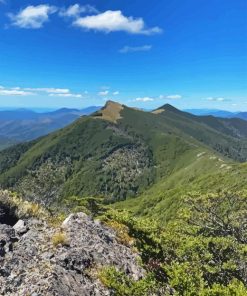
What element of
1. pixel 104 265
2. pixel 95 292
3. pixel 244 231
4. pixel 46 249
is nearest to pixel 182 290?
pixel 95 292

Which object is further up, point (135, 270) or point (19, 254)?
point (19, 254)

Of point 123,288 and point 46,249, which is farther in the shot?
point 46,249

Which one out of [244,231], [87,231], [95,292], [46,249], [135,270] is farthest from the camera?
[244,231]

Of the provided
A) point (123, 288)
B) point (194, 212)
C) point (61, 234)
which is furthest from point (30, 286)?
point (194, 212)

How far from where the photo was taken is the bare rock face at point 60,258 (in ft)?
74.7

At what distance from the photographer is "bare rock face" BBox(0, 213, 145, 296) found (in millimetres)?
22766

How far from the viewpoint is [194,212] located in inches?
1516

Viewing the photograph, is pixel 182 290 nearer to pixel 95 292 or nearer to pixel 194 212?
pixel 95 292

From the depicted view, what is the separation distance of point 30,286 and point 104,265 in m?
6.66

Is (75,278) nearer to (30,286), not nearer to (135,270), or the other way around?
(30,286)

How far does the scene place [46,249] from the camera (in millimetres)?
26953

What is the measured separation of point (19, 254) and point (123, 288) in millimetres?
7802

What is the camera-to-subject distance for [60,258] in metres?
26.0

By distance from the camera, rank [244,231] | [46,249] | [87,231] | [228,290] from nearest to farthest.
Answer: [228,290], [46,249], [87,231], [244,231]
